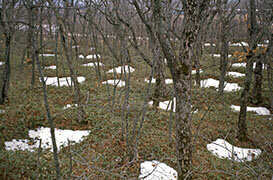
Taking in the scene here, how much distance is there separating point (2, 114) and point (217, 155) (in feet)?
29.3

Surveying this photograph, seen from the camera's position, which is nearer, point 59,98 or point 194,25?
point 194,25

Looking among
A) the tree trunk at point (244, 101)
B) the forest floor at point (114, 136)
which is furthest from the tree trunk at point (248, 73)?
the forest floor at point (114, 136)

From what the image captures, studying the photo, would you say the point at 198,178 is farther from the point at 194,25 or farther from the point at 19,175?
the point at 19,175

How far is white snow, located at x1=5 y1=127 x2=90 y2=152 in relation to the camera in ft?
22.6

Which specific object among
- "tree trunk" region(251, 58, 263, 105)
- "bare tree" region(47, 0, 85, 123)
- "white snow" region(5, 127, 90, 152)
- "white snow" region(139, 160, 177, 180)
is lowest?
"white snow" region(139, 160, 177, 180)

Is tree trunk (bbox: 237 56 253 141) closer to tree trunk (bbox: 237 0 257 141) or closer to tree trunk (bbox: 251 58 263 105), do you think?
tree trunk (bbox: 237 0 257 141)

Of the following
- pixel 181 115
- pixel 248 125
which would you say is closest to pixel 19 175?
pixel 181 115

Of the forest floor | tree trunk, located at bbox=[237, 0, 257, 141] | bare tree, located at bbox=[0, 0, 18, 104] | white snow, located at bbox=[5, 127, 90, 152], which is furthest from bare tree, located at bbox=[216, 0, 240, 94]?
bare tree, located at bbox=[0, 0, 18, 104]

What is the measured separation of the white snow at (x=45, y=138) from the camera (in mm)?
6891

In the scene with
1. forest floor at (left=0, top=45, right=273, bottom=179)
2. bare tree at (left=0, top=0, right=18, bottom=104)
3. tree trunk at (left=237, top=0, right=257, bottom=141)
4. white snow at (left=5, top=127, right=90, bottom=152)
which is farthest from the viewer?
bare tree at (left=0, top=0, right=18, bottom=104)

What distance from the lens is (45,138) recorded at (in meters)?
7.52

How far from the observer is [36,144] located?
23.7ft

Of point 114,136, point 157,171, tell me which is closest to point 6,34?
point 114,136

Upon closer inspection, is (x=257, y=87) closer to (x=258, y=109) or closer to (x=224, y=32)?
(x=258, y=109)
